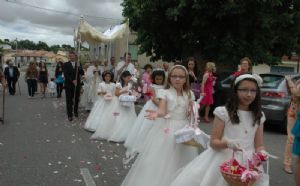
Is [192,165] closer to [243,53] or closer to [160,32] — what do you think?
[243,53]

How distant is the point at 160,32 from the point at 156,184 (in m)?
13.8

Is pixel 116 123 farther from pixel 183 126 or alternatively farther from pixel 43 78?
pixel 43 78

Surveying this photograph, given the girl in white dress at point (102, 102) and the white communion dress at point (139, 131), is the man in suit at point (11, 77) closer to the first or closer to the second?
the girl in white dress at point (102, 102)

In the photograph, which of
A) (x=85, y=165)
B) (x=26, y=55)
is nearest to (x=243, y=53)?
(x=85, y=165)

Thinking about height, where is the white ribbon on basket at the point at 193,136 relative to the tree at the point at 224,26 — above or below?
below

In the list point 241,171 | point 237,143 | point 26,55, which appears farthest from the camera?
point 26,55

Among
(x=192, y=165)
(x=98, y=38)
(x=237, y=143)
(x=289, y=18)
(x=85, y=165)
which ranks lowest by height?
(x=85, y=165)

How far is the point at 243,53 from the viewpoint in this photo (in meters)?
16.4

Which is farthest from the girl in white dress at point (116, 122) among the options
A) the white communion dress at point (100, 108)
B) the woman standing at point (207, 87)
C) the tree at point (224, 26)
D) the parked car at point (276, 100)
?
the tree at point (224, 26)

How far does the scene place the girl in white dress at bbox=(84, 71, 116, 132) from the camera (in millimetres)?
10477

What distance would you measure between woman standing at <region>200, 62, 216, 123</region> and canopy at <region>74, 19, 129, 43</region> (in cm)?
352

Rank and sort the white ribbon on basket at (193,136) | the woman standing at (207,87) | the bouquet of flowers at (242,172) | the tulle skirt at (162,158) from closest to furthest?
the bouquet of flowers at (242,172) < the white ribbon on basket at (193,136) < the tulle skirt at (162,158) < the woman standing at (207,87)

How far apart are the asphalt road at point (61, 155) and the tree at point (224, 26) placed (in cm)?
504

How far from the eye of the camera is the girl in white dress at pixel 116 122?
31.3ft
